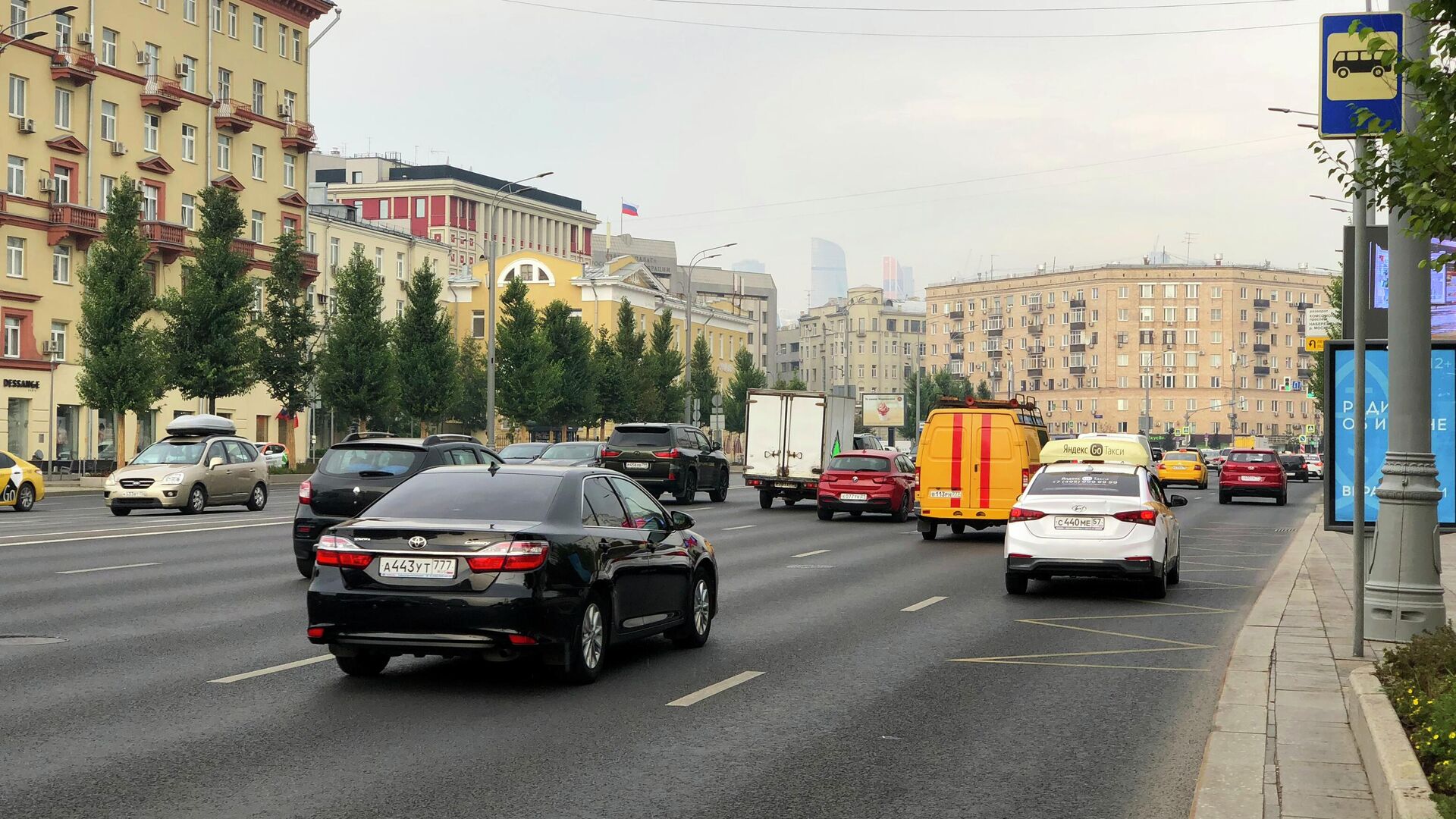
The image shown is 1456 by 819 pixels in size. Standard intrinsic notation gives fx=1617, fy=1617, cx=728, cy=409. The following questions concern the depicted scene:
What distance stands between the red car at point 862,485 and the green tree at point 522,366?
154 feet

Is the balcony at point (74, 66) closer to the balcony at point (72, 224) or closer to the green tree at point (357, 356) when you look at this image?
the balcony at point (72, 224)

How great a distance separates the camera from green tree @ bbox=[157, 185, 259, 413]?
5669 cm

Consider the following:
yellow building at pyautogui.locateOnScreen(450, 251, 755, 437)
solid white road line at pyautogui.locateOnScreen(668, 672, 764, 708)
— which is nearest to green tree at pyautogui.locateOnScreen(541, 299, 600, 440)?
yellow building at pyautogui.locateOnScreen(450, 251, 755, 437)

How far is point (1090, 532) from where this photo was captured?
17109 millimetres

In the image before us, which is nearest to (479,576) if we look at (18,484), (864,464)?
(864,464)

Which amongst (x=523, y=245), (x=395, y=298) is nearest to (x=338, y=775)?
(x=395, y=298)

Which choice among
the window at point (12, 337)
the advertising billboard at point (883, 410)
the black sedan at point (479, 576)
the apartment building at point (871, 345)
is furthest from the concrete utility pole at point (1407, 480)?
the apartment building at point (871, 345)

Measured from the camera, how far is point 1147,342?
170m

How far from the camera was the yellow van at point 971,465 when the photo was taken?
2734 cm

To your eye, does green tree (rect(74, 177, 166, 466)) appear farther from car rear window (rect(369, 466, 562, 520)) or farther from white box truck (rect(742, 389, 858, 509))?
car rear window (rect(369, 466, 562, 520))

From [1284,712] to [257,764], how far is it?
5.67 metres

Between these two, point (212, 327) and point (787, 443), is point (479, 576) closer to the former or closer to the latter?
point (787, 443)

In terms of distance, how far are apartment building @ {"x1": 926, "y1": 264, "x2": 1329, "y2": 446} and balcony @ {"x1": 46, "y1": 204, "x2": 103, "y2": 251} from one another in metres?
118

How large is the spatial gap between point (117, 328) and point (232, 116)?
Result: 23.2 metres
